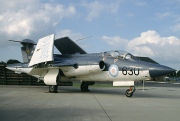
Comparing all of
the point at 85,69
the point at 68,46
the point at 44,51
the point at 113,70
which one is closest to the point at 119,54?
the point at 113,70

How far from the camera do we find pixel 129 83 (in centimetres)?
1443

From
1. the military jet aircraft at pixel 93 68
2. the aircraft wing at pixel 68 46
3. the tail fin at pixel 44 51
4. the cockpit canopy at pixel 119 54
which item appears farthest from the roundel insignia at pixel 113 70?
the aircraft wing at pixel 68 46

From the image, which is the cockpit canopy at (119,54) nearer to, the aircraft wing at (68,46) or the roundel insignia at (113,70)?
the roundel insignia at (113,70)

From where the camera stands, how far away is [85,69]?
1568 centimetres

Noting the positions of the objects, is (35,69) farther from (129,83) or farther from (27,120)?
(27,120)

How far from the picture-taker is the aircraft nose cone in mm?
13250

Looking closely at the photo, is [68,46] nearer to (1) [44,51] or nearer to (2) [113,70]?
(1) [44,51]

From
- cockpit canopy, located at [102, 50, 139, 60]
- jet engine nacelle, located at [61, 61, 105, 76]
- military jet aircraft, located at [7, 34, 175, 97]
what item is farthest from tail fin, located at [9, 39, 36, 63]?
cockpit canopy, located at [102, 50, 139, 60]

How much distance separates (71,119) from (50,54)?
9272 millimetres

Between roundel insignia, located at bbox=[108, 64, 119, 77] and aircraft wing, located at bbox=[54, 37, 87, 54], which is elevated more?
aircraft wing, located at bbox=[54, 37, 87, 54]

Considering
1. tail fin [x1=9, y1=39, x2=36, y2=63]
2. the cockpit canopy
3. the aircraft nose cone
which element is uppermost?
tail fin [x1=9, y1=39, x2=36, y2=63]

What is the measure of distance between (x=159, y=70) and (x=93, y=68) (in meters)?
4.05

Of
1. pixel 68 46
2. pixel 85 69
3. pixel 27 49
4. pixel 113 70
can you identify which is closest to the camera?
pixel 113 70

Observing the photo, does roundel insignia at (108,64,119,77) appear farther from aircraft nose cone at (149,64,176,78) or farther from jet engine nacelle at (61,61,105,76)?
aircraft nose cone at (149,64,176,78)
